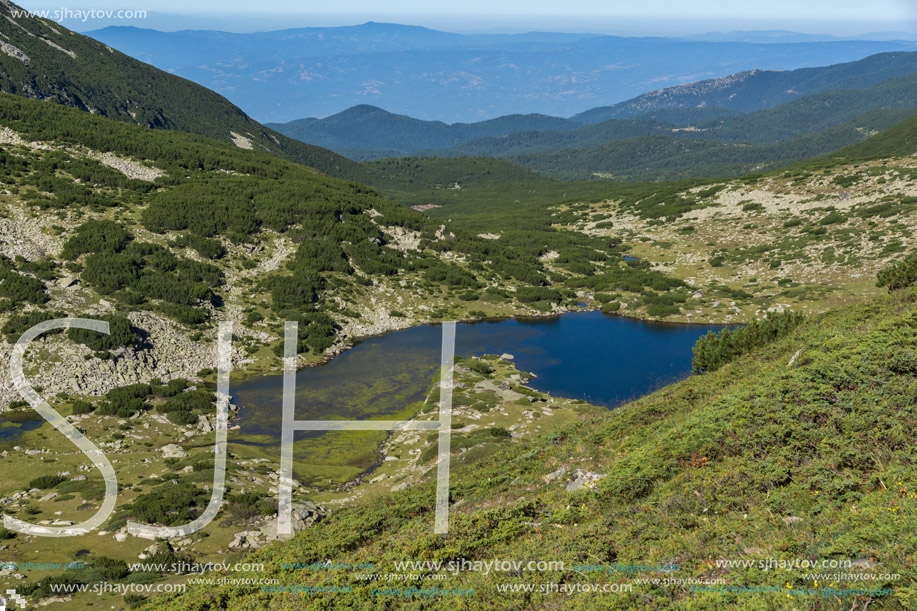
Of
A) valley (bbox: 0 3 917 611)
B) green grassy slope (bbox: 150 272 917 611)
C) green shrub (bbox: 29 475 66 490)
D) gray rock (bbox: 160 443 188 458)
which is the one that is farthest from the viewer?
gray rock (bbox: 160 443 188 458)

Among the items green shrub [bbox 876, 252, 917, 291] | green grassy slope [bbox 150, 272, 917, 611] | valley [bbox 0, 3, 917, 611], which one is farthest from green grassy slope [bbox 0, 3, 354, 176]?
green shrub [bbox 876, 252, 917, 291]

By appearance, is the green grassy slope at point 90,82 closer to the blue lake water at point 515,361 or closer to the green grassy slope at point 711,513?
the blue lake water at point 515,361

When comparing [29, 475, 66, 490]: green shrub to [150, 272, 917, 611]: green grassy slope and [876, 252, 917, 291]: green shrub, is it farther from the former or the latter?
[876, 252, 917, 291]: green shrub

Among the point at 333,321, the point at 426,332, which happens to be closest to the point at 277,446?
the point at 333,321

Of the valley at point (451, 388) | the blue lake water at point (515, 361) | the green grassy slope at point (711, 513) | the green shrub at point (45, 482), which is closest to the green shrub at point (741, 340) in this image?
the valley at point (451, 388)

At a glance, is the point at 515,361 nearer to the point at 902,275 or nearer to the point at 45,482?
the point at 902,275
